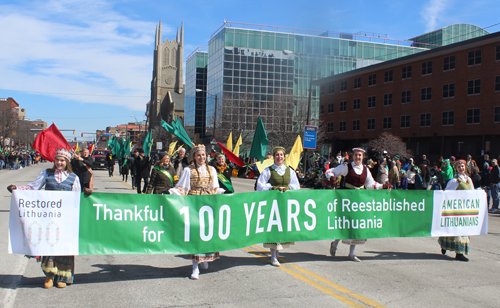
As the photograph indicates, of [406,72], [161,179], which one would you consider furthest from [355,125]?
[161,179]

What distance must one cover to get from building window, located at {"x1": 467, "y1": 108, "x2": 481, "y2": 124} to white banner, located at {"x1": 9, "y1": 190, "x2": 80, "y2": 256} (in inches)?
1544

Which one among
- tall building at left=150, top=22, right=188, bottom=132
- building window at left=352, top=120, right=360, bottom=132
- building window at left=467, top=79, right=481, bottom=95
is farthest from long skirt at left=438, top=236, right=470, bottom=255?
tall building at left=150, top=22, right=188, bottom=132

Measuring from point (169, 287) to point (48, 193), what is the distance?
6.32ft

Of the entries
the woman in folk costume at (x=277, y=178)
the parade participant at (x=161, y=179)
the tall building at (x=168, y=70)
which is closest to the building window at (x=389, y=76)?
the parade participant at (x=161, y=179)

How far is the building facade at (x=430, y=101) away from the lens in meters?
37.1

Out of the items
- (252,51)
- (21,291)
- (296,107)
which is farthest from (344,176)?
(252,51)

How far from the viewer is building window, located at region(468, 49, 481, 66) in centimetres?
3764

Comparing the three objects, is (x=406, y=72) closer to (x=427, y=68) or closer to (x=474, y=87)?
(x=427, y=68)

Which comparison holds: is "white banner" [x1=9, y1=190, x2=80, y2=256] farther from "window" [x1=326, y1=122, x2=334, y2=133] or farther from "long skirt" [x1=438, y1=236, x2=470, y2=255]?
"window" [x1=326, y1=122, x2=334, y2=133]

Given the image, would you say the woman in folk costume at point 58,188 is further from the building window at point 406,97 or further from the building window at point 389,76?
the building window at point 389,76

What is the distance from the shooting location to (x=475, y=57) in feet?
124

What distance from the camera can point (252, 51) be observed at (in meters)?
60.5

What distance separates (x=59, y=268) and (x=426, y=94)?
43092 millimetres

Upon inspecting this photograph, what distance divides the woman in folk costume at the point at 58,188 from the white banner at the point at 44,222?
14 centimetres
